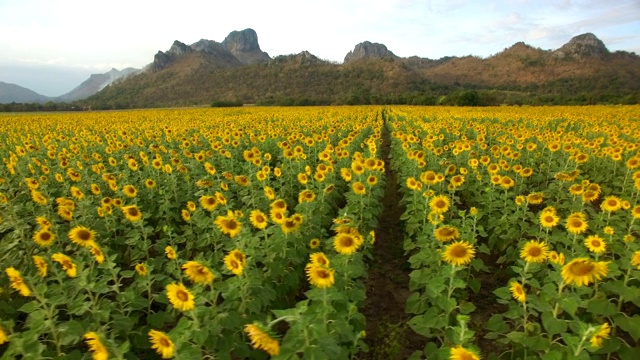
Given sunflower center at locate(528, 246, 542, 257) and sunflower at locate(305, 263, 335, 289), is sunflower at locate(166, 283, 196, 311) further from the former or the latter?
sunflower center at locate(528, 246, 542, 257)

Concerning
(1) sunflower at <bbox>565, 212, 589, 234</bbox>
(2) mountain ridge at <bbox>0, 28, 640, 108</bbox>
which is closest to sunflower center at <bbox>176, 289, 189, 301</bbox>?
(1) sunflower at <bbox>565, 212, 589, 234</bbox>

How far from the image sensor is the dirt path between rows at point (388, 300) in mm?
4188

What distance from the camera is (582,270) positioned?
2998 millimetres

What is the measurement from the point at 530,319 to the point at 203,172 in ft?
20.9

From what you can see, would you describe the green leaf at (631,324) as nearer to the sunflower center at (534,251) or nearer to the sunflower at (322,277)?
the sunflower center at (534,251)

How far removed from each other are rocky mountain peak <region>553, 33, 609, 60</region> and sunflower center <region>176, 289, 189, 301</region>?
130 m

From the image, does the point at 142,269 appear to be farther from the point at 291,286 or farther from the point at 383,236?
the point at 383,236

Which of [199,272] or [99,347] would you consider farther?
[199,272]

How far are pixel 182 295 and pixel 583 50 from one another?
446ft

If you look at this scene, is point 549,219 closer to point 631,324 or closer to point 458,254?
point 631,324

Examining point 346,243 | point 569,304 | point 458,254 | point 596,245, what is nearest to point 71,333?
point 346,243

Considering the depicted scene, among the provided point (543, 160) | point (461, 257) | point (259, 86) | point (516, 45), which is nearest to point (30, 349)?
point (461, 257)

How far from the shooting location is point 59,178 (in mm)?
6980

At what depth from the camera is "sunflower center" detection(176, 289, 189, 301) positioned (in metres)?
2.69
